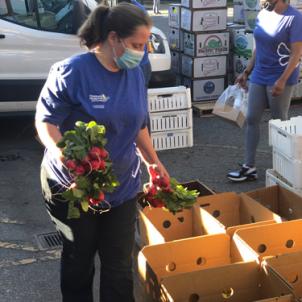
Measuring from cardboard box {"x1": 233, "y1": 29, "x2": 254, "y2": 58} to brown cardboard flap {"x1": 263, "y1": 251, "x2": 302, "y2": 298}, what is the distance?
18.7ft

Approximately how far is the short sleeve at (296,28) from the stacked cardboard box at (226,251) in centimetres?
140

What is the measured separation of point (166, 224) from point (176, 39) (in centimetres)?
549

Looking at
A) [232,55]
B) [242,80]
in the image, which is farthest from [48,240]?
[232,55]

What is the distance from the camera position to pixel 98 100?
2.59 metres

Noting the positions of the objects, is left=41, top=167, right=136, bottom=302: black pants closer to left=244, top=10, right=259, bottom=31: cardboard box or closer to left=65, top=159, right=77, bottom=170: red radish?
left=65, top=159, right=77, bottom=170: red radish

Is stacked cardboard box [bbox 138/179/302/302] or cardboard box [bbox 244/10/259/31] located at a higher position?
stacked cardboard box [bbox 138/179/302/302]

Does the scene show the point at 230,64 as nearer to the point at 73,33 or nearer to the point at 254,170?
the point at 73,33

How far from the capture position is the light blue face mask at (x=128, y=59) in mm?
2580

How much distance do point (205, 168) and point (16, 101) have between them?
229 centimetres

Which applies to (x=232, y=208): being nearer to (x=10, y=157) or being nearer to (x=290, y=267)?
(x=290, y=267)

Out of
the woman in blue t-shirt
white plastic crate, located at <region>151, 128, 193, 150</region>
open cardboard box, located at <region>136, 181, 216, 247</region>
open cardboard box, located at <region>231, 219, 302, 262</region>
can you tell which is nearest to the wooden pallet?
white plastic crate, located at <region>151, 128, 193, 150</region>

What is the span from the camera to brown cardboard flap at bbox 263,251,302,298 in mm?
2932

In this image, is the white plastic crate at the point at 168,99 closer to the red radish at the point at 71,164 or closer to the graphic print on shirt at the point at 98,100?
the graphic print on shirt at the point at 98,100

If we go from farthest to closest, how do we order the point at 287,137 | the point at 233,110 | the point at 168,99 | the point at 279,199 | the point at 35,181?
the point at 168,99 → the point at 233,110 → the point at 35,181 → the point at 287,137 → the point at 279,199
